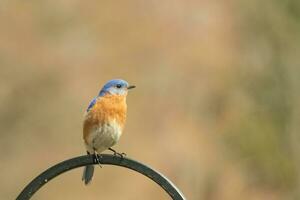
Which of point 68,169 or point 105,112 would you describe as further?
point 105,112

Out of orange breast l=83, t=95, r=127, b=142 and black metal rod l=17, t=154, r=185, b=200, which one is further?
orange breast l=83, t=95, r=127, b=142

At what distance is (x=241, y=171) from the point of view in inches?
580

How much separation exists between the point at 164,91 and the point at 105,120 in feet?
23.3

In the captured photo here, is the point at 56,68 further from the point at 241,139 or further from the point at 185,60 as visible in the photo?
the point at 241,139

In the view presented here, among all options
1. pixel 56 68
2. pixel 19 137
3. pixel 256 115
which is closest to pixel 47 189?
pixel 19 137

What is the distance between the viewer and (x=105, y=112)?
6562 millimetres

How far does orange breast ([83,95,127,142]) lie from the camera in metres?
6.51

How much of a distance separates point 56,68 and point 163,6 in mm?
2179

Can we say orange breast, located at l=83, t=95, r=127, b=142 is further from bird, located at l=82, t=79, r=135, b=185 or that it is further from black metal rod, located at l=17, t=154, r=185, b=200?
black metal rod, located at l=17, t=154, r=185, b=200

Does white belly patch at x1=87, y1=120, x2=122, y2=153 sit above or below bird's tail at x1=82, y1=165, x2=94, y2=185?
above

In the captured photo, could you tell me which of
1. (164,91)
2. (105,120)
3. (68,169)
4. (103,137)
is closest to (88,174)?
(103,137)

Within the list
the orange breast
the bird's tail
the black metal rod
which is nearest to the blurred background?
the orange breast

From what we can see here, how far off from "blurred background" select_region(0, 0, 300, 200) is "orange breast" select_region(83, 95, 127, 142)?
5.86 m

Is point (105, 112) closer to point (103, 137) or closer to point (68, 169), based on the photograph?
point (103, 137)
